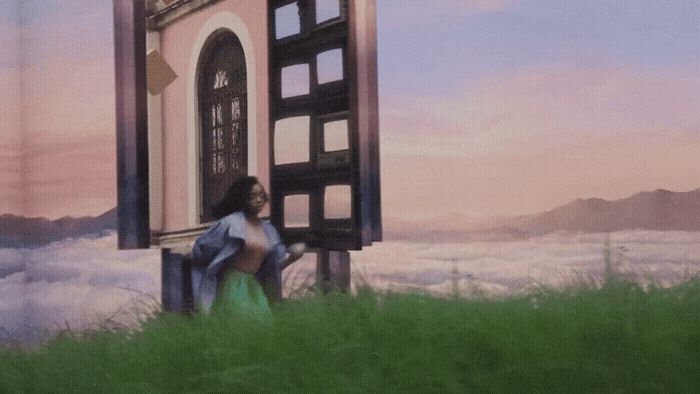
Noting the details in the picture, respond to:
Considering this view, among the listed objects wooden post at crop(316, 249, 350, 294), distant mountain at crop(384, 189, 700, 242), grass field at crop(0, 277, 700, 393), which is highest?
distant mountain at crop(384, 189, 700, 242)

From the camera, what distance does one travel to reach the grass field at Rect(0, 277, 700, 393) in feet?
11.2

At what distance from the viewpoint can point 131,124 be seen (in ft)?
13.8

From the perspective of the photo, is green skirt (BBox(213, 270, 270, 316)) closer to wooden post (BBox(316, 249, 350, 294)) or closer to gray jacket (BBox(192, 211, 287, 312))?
gray jacket (BBox(192, 211, 287, 312))

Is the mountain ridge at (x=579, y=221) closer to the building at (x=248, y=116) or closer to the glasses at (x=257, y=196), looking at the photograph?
the building at (x=248, y=116)

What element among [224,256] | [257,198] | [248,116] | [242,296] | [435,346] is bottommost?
[435,346]

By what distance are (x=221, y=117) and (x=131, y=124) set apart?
1.22ft

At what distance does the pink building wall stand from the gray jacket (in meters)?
0.10

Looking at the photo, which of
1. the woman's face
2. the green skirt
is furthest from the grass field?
the woman's face

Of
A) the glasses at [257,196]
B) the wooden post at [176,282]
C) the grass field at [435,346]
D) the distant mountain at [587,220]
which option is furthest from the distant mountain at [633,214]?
the wooden post at [176,282]

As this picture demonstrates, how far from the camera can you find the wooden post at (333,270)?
381 cm

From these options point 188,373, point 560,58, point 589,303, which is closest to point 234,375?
→ point 188,373

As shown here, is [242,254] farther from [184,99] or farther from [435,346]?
[435,346]

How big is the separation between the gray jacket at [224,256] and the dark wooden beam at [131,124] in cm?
26

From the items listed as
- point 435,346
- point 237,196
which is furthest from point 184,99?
point 435,346
